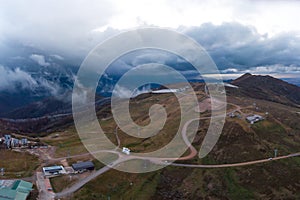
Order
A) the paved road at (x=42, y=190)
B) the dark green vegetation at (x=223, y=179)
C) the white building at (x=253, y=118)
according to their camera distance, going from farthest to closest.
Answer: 1. the white building at (x=253, y=118)
2. the dark green vegetation at (x=223, y=179)
3. the paved road at (x=42, y=190)

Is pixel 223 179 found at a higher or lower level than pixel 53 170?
lower

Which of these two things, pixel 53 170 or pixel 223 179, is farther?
pixel 53 170

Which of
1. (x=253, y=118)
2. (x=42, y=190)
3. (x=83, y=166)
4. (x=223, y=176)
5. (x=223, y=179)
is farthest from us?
(x=253, y=118)

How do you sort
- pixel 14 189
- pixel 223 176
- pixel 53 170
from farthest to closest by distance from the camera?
pixel 223 176 < pixel 53 170 < pixel 14 189

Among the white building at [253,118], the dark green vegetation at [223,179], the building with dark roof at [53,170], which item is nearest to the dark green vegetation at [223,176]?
the dark green vegetation at [223,179]

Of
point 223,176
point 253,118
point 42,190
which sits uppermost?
point 253,118

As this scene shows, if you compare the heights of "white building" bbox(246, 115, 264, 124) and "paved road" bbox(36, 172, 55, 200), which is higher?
"white building" bbox(246, 115, 264, 124)

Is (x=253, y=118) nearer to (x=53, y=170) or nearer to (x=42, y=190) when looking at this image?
(x=53, y=170)

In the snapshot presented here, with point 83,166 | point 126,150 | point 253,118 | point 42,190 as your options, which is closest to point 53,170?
point 83,166

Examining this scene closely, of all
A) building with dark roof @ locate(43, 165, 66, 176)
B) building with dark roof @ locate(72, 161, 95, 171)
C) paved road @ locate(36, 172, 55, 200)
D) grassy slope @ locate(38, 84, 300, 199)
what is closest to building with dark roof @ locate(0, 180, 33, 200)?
paved road @ locate(36, 172, 55, 200)

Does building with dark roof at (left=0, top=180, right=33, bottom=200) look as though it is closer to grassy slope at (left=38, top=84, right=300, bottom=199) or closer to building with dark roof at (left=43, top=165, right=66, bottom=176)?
building with dark roof at (left=43, top=165, right=66, bottom=176)

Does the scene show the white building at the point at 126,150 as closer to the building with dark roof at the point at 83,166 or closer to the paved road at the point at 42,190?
the building with dark roof at the point at 83,166
